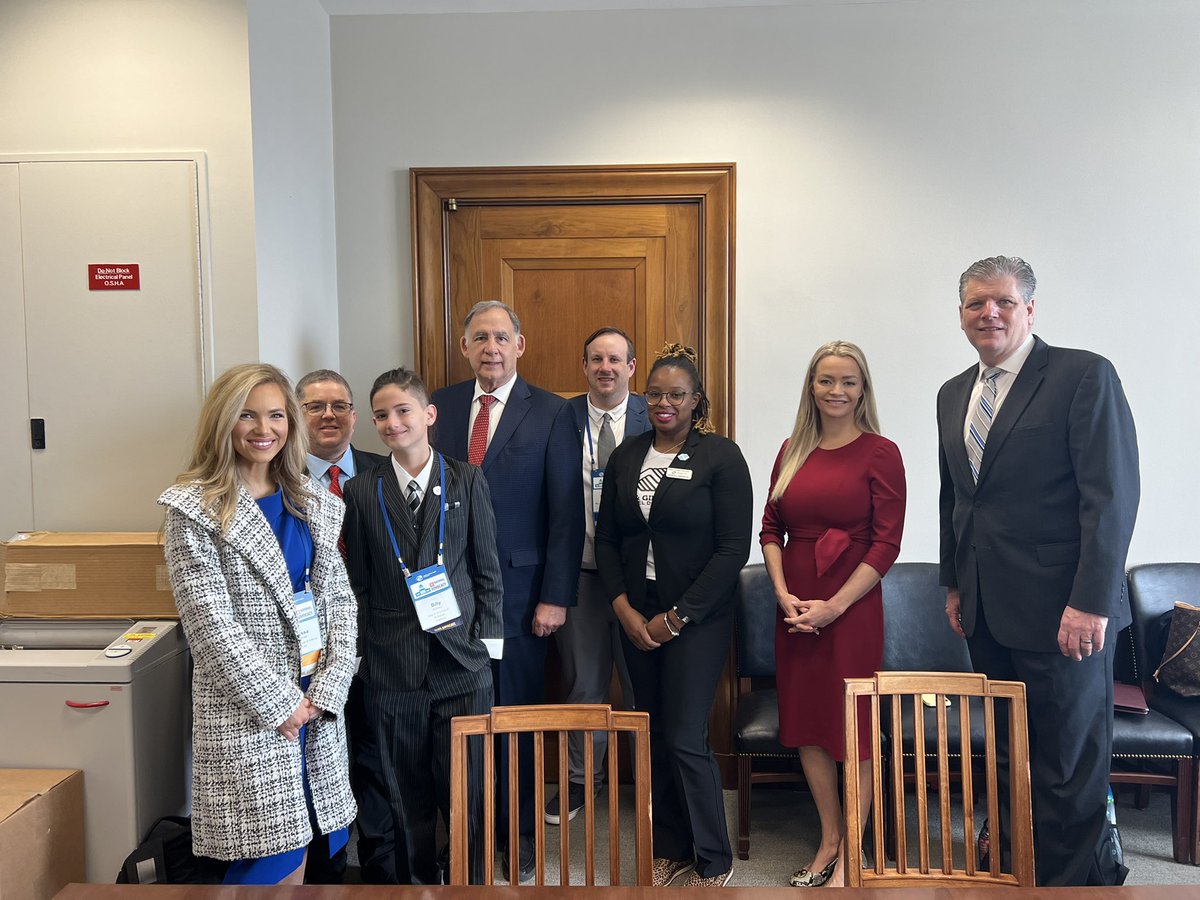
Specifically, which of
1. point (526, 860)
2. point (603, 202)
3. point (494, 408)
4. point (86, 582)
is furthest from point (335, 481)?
point (603, 202)

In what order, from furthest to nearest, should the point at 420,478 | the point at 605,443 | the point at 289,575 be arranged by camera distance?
1. the point at 605,443
2. the point at 420,478
3. the point at 289,575

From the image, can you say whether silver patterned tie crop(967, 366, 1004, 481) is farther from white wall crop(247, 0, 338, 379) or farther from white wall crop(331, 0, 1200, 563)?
white wall crop(247, 0, 338, 379)

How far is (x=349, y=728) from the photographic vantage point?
9.36 feet

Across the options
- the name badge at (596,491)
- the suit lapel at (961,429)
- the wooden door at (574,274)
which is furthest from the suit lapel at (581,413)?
the suit lapel at (961,429)

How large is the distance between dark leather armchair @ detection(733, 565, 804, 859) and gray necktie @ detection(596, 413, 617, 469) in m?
0.82

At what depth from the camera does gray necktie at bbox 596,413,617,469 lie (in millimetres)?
3008

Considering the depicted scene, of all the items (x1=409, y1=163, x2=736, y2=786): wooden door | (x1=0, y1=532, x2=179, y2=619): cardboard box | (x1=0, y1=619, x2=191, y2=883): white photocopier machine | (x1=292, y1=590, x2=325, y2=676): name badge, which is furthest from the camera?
(x1=409, y1=163, x2=736, y2=786): wooden door

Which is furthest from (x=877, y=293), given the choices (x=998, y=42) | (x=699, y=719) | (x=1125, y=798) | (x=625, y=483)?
(x=1125, y=798)

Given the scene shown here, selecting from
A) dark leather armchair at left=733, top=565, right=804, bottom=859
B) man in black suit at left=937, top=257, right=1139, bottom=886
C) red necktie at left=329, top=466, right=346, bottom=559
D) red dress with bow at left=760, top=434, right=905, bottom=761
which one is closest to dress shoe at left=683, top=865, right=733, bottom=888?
dark leather armchair at left=733, top=565, right=804, bottom=859

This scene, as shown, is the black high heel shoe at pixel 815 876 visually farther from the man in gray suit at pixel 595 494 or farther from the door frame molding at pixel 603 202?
the door frame molding at pixel 603 202

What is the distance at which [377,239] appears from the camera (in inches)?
142

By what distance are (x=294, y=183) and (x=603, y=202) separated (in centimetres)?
120

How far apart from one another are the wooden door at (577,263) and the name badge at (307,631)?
1474mm

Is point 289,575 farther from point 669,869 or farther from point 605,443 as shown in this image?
point 669,869
